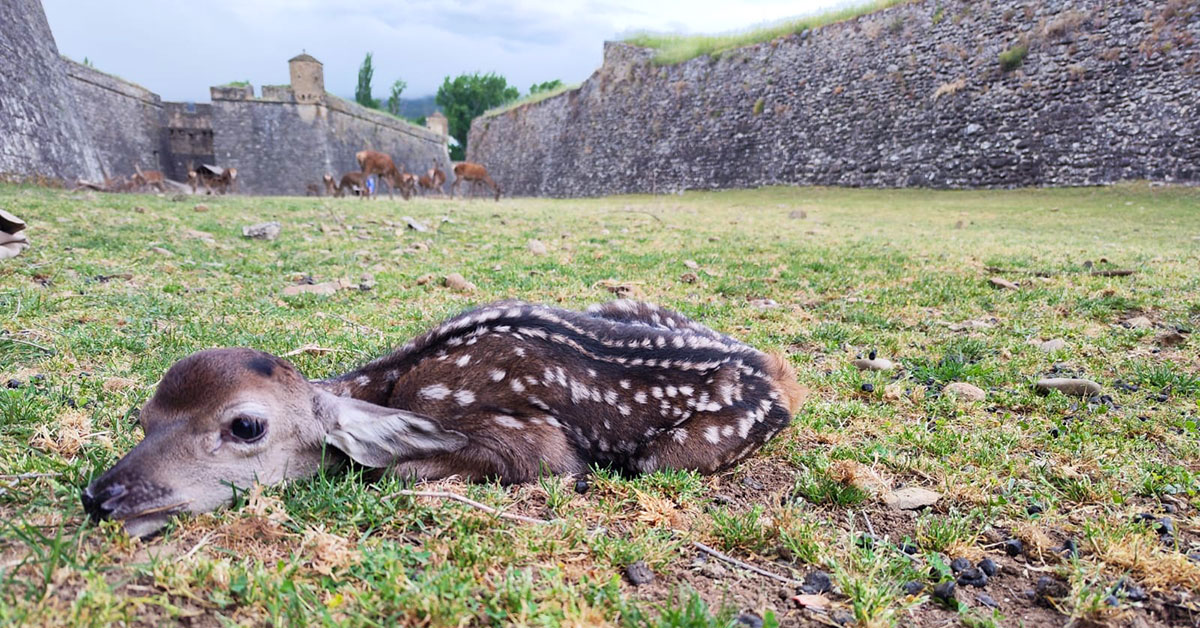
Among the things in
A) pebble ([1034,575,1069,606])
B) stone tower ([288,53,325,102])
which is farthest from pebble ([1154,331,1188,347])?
stone tower ([288,53,325,102])

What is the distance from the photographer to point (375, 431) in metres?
2.88

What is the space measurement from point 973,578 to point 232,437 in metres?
2.94

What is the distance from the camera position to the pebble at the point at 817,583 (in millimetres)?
2393

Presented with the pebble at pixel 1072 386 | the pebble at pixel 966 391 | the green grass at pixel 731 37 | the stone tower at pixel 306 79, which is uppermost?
the green grass at pixel 731 37

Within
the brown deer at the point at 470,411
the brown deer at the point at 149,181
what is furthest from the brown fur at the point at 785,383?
the brown deer at the point at 149,181

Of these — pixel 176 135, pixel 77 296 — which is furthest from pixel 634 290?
pixel 176 135

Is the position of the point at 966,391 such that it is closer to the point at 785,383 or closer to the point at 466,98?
the point at 785,383

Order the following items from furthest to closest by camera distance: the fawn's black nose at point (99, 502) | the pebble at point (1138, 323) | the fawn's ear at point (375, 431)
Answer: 1. the pebble at point (1138, 323)
2. the fawn's ear at point (375, 431)
3. the fawn's black nose at point (99, 502)

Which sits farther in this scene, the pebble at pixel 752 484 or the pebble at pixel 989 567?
the pebble at pixel 752 484

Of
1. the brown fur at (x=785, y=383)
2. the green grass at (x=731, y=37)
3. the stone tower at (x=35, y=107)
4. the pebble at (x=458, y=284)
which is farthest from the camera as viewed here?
the green grass at (x=731, y=37)

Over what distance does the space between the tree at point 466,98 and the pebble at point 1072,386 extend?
7690cm

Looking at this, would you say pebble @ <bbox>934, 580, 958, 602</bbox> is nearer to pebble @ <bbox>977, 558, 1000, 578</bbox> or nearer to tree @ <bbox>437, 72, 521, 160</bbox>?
pebble @ <bbox>977, 558, 1000, 578</bbox>

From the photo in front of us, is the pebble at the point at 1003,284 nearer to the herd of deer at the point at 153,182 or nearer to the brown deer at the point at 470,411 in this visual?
the brown deer at the point at 470,411

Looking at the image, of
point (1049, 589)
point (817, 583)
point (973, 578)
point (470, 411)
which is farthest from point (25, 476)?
point (1049, 589)
